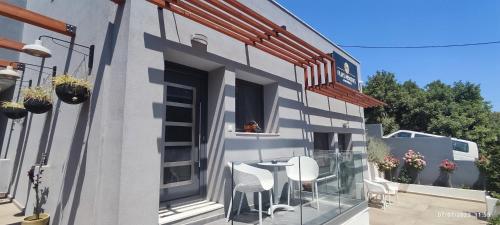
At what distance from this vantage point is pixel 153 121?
11.6 feet

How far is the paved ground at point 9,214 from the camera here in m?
5.06

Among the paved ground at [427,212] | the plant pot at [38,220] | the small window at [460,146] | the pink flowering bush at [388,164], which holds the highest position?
the small window at [460,146]

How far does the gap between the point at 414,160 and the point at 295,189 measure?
9586 mm

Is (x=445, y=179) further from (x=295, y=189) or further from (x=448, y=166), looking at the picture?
(x=295, y=189)

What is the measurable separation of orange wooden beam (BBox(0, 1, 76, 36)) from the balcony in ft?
11.4

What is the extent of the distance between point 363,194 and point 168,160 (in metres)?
5.26

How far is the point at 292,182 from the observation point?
495cm

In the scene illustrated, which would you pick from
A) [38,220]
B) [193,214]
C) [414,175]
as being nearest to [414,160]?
[414,175]

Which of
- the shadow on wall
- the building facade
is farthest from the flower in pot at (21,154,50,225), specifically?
the shadow on wall

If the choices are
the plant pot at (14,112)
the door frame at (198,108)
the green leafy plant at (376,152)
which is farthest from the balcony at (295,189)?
the green leafy plant at (376,152)

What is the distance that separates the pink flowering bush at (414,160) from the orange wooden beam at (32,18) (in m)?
13.2

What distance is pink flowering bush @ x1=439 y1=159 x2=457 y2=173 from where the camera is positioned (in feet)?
36.3

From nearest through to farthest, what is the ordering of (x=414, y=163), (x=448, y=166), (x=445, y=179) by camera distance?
(x=448, y=166)
(x=445, y=179)
(x=414, y=163)

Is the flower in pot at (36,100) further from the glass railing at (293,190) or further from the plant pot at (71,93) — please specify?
the glass railing at (293,190)
